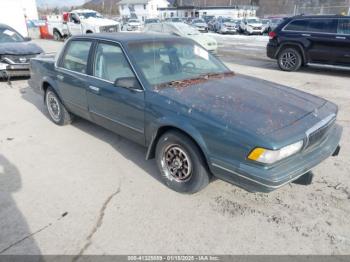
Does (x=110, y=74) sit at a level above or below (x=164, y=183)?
above

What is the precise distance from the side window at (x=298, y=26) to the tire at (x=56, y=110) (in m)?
8.00

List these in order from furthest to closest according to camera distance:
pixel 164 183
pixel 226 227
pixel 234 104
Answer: pixel 164 183 → pixel 234 104 → pixel 226 227

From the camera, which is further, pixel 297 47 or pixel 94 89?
pixel 297 47

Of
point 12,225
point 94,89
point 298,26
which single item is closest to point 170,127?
point 94,89

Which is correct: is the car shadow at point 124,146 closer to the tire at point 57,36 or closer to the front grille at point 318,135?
the front grille at point 318,135

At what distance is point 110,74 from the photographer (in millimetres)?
3930

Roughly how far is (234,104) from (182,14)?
233 feet

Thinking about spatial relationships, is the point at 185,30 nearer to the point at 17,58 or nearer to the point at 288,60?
the point at 288,60

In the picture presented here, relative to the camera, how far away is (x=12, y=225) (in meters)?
2.91

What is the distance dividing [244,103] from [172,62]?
4.09ft

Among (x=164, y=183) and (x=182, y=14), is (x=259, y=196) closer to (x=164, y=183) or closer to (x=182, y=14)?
(x=164, y=183)

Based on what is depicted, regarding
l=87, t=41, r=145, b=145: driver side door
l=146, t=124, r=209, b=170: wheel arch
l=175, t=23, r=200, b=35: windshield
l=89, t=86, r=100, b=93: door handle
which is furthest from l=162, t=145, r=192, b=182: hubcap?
l=175, t=23, r=200, b=35: windshield

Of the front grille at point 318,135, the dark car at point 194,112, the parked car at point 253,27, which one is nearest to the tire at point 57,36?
the parked car at point 253,27

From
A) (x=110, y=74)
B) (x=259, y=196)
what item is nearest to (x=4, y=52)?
(x=110, y=74)
